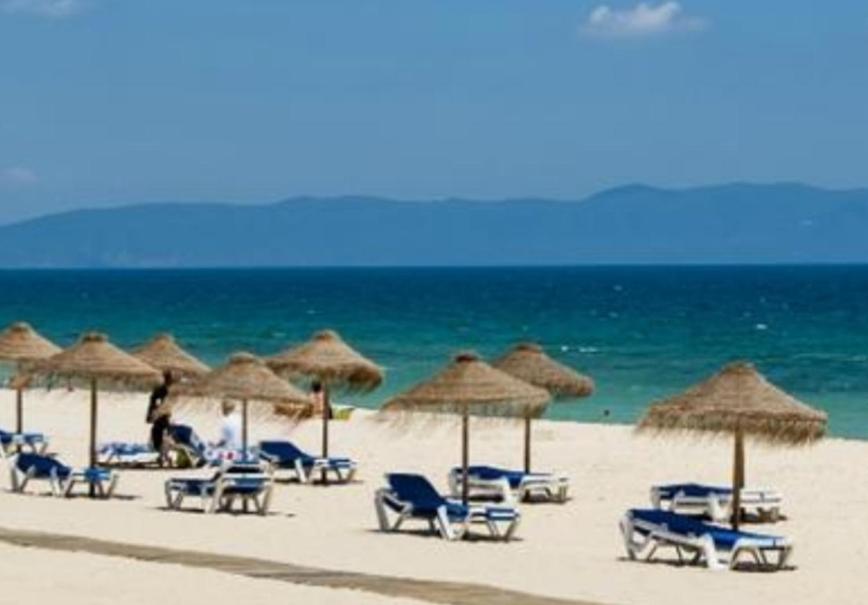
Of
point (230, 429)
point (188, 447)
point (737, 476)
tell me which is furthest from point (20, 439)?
point (737, 476)

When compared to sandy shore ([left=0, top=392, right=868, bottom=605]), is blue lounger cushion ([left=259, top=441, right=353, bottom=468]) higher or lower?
higher

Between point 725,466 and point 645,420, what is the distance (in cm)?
867

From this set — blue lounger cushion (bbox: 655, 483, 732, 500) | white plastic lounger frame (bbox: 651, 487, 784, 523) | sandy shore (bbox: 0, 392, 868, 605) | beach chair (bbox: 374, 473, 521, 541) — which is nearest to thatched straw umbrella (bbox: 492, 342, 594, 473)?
sandy shore (bbox: 0, 392, 868, 605)

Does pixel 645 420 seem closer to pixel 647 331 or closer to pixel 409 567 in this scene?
pixel 409 567

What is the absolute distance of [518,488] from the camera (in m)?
22.2

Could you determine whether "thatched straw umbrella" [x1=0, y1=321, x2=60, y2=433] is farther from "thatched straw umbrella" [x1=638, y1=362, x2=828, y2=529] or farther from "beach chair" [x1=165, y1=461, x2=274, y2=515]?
"thatched straw umbrella" [x1=638, y1=362, x2=828, y2=529]

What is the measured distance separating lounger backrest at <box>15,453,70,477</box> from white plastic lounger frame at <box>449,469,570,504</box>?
4.05 metres

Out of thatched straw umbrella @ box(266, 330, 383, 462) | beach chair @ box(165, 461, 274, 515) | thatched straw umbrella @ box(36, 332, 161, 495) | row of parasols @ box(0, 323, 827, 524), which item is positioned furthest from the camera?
thatched straw umbrella @ box(266, 330, 383, 462)

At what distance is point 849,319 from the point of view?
97062 mm

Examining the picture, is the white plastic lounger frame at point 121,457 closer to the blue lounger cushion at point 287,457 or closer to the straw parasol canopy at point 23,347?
the straw parasol canopy at point 23,347

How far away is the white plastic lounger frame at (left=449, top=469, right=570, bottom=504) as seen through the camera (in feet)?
72.0

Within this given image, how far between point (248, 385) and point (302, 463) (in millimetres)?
1438

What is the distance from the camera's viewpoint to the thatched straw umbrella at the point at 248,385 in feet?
76.3

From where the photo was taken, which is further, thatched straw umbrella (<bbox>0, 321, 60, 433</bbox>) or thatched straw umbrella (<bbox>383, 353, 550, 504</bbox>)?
thatched straw umbrella (<bbox>0, 321, 60, 433</bbox>)
